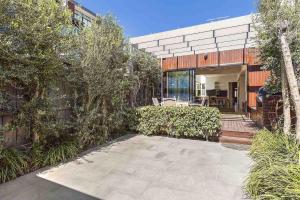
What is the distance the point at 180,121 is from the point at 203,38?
3300 millimetres

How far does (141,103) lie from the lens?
1018cm

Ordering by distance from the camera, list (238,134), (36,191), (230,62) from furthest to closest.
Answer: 1. (230,62)
2. (238,134)
3. (36,191)

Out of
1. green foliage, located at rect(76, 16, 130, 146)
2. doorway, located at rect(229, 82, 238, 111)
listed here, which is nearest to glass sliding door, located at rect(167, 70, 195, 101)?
green foliage, located at rect(76, 16, 130, 146)

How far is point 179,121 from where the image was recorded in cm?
696

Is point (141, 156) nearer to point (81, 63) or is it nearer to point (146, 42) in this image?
point (81, 63)

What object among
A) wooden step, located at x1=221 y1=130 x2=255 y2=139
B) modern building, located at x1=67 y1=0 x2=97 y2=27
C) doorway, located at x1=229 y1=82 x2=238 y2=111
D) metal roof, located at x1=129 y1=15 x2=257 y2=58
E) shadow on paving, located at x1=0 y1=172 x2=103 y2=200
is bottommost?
shadow on paving, located at x1=0 y1=172 x2=103 y2=200

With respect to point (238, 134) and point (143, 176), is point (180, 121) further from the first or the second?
point (143, 176)

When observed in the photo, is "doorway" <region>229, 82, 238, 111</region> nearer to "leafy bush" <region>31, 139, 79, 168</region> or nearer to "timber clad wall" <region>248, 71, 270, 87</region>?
"timber clad wall" <region>248, 71, 270, 87</region>

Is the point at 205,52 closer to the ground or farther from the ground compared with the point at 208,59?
farther from the ground

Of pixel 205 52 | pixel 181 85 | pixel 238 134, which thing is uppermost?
pixel 205 52

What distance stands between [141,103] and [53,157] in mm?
5914

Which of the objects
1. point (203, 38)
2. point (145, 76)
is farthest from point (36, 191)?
point (145, 76)

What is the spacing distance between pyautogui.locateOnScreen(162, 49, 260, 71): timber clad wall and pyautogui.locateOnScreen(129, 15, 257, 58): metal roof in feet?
4.08

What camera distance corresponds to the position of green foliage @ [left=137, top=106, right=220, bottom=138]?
6.58 metres
